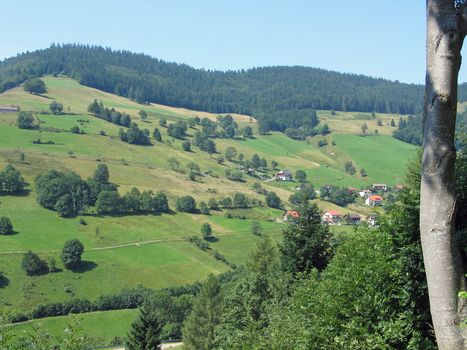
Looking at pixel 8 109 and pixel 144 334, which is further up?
pixel 8 109

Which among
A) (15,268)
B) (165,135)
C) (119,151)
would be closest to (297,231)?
(15,268)

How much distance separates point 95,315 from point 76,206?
41965 mm

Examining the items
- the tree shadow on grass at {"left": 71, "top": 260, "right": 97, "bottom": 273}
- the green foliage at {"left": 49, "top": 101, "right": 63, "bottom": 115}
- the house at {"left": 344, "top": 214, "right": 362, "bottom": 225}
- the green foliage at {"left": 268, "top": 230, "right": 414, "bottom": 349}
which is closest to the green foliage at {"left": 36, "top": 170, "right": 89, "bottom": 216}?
the tree shadow on grass at {"left": 71, "top": 260, "right": 97, "bottom": 273}

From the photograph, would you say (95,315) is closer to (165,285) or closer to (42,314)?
(42,314)

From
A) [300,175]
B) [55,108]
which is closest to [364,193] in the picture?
[300,175]

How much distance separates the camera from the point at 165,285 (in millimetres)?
91062

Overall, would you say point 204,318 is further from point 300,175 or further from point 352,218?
point 300,175

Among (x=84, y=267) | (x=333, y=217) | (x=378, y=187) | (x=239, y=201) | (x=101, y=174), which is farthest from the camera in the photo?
(x=378, y=187)

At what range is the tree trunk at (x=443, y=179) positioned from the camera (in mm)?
6223

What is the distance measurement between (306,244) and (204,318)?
2650 centimetres

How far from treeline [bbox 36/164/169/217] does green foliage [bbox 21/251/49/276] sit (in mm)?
23509

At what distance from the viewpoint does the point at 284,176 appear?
177 metres

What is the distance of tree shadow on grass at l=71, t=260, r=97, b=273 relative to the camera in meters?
90.8

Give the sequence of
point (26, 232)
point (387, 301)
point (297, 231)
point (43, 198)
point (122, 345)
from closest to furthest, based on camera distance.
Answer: point (387, 301) → point (297, 231) → point (122, 345) → point (26, 232) → point (43, 198)
